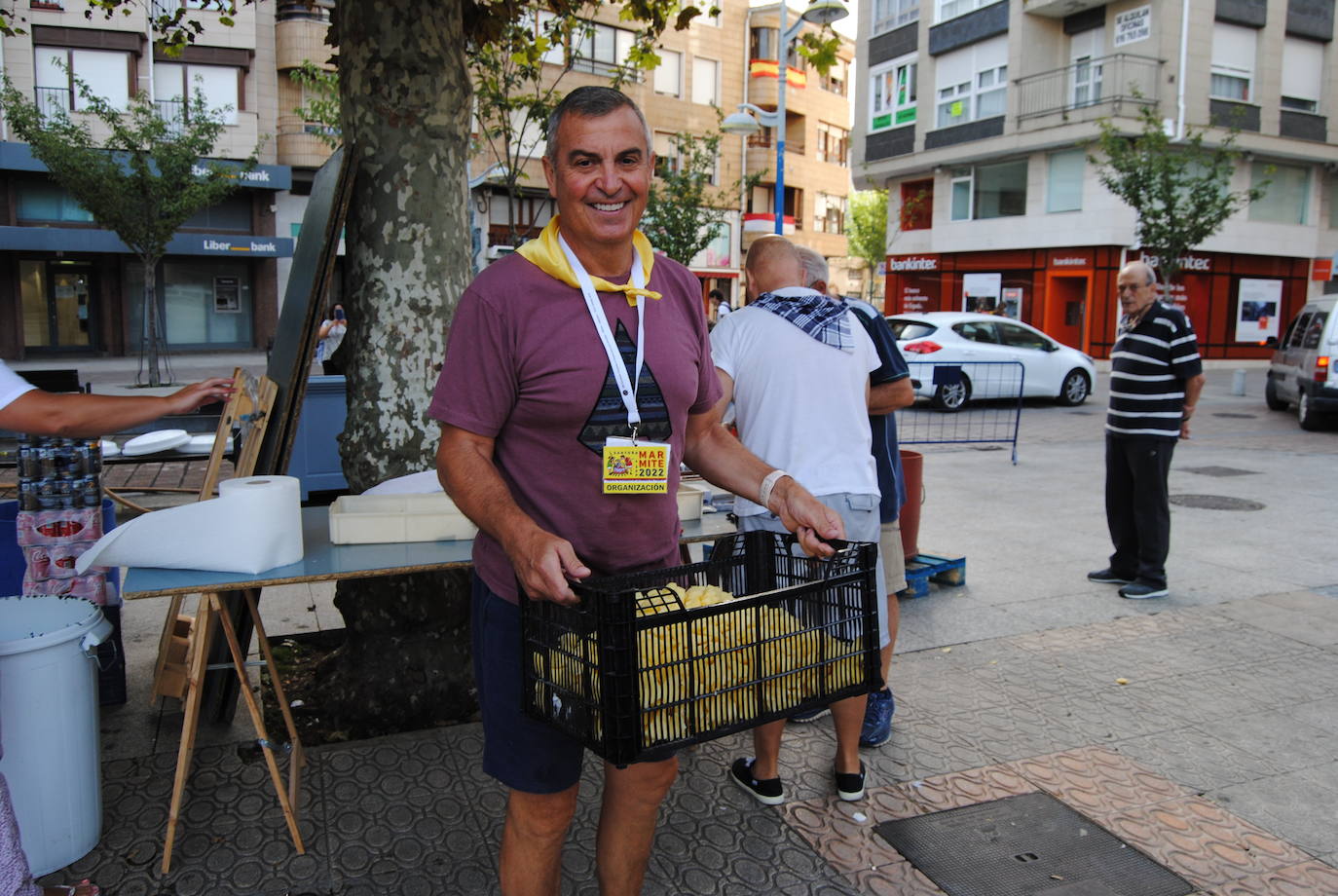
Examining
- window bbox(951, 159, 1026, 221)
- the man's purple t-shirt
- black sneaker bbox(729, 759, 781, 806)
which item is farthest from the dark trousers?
window bbox(951, 159, 1026, 221)

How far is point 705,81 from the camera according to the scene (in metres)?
39.4

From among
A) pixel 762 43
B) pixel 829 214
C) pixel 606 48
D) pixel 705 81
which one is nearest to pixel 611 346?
pixel 606 48

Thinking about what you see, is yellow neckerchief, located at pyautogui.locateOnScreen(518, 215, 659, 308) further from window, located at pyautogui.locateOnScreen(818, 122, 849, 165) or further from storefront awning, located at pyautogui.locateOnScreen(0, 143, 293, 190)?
window, located at pyautogui.locateOnScreen(818, 122, 849, 165)

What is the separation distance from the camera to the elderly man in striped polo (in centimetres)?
602

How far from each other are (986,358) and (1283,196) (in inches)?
784

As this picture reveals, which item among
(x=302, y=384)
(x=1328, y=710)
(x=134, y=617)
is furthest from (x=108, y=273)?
(x=1328, y=710)

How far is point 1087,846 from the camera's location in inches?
132

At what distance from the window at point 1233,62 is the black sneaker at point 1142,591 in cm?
2761

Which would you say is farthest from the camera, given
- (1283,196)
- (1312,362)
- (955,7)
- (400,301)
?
(955,7)

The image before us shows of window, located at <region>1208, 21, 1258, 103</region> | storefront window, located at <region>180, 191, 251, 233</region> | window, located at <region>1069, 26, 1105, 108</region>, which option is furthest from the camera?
storefront window, located at <region>180, 191, 251, 233</region>

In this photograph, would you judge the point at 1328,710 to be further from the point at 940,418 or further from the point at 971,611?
the point at 940,418

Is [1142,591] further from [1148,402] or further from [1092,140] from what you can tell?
[1092,140]

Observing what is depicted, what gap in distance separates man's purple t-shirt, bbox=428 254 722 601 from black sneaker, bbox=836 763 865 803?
1640mm

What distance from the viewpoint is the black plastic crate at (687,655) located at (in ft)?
6.34
